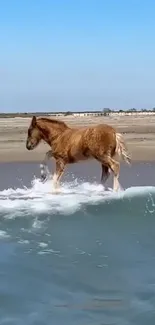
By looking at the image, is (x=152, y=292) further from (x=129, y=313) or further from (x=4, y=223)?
(x=4, y=223)

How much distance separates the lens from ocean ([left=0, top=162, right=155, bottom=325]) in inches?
229

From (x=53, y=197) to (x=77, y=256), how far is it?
5183 mm

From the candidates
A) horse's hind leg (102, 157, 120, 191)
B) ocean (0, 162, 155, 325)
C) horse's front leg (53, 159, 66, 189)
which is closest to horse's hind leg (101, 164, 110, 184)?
horse's hind leg (102, 157, 120, 191)

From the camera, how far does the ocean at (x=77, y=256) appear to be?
5.82 metres

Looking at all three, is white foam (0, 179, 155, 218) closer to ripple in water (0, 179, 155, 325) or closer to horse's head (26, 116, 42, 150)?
ripple in water (0, 179, 155, 325)

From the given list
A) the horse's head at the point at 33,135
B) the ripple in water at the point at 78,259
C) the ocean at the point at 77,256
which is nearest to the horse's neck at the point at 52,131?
the horse's head at the point at 33,135

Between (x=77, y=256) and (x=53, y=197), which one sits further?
(x=53, y=197)

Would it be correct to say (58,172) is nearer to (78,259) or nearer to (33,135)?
(33,135)

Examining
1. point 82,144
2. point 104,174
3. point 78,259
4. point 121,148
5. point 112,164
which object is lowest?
point 78,259

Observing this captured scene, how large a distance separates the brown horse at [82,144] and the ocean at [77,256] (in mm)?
621

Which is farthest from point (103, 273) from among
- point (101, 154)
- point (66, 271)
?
point (101, 154)

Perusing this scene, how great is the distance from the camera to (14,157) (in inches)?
873

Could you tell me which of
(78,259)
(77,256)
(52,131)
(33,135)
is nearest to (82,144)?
(52,131)

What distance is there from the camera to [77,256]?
7.86 m
